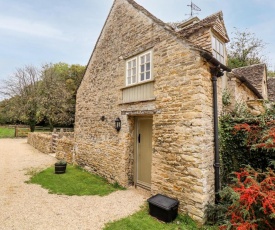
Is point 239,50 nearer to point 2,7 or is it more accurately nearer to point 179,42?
point 179,42

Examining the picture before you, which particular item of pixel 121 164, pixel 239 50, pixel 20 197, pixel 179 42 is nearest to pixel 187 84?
pixel 179 42

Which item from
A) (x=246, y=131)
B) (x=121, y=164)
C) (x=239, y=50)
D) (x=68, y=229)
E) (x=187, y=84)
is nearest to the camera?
(x=68, y=229)

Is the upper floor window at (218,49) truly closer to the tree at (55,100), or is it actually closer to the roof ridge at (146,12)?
the roof ridge at (146,12)

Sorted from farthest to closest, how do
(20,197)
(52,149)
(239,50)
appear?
(239,50)
(52,149)
(20,197)

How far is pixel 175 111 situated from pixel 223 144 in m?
1.99

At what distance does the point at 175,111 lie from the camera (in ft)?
17.1

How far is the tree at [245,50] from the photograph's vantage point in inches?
960

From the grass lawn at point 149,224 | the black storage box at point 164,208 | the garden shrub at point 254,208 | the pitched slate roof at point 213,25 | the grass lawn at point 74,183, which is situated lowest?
the grass lawn at point 74,183

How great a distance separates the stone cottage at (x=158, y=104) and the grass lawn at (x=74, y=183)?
49 cm

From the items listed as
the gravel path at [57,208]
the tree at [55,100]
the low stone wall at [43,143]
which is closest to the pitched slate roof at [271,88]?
the gravel path at [57,208]

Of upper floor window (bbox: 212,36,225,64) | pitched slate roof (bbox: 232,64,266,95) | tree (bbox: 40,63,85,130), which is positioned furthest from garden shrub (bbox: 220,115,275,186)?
tree (bbox: 40,63,85,130)

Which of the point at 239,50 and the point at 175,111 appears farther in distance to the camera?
the point at 239,50

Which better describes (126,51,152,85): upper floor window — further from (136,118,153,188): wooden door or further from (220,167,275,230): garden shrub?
(220,167,275,230): garden shrub

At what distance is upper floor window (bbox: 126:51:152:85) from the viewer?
633 cm
